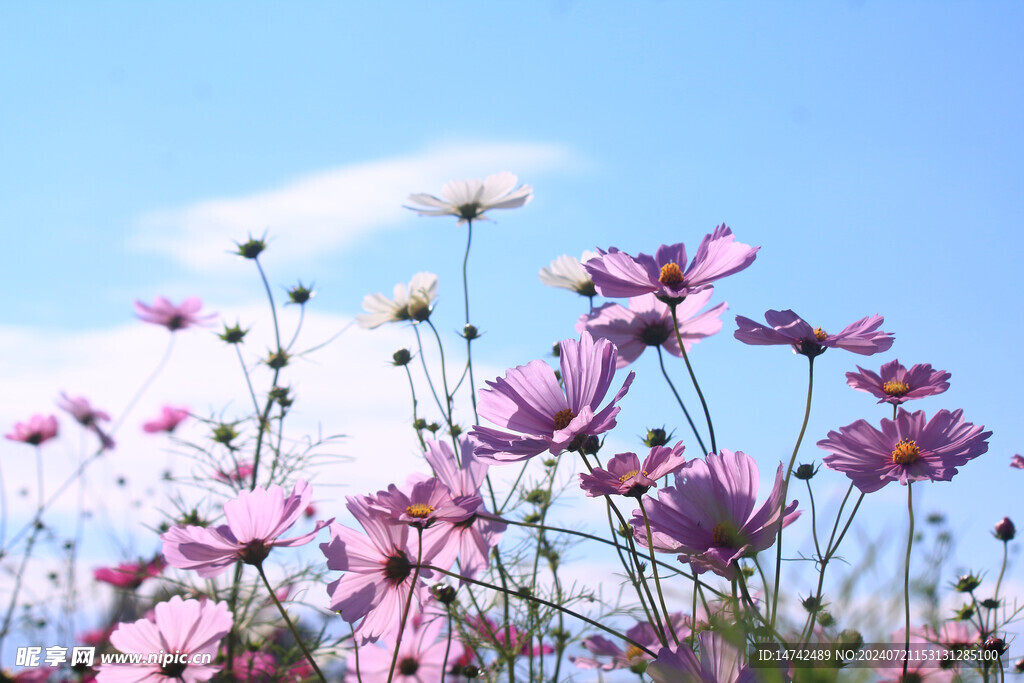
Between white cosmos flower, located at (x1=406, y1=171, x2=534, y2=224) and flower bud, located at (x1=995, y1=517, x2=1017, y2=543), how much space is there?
3.08ft

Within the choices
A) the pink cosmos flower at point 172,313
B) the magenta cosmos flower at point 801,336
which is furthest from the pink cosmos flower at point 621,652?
the pink cosmos flower at point 172,313

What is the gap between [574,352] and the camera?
29.8 inches

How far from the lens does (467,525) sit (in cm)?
85

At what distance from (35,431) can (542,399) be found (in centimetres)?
253

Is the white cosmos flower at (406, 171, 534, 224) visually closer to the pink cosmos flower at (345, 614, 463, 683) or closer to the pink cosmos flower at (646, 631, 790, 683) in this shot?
the pink cosmos flower at (345, 614, 463, 683)

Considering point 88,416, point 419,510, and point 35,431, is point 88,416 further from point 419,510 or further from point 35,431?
point 419,510

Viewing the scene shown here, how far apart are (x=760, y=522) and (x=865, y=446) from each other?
0.24 meters

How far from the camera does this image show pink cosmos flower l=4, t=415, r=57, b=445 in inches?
105

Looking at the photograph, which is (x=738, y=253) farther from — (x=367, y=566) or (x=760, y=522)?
(x=367, y=566)

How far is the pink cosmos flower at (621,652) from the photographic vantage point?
1.08 meters

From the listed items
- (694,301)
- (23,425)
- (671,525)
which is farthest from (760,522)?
(23,425)

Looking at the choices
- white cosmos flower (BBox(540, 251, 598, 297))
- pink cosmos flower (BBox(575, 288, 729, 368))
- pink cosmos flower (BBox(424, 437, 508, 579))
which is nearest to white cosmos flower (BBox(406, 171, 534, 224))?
white cosmos flower (BBox(540, 251, 598, 297))

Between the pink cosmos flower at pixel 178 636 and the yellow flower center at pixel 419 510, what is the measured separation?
417mm

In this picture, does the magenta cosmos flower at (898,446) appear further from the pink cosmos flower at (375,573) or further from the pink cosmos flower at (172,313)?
the pink cosmos flower at (172,313)
